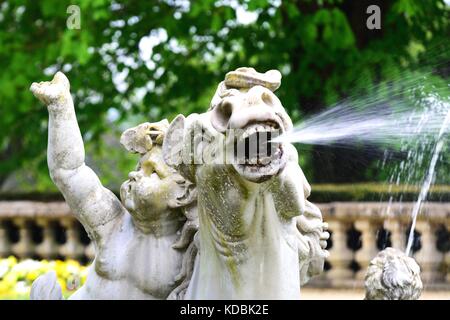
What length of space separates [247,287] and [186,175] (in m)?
0.49

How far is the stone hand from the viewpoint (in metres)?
4.80

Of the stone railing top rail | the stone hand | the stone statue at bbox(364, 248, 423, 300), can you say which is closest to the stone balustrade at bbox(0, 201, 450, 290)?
the stone railing top rail

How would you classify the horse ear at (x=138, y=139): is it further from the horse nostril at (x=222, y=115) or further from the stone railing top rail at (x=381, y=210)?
the stone railing top rail at (x=381, y=210)

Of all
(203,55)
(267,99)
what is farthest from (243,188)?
(203,55)

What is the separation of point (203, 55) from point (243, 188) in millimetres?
10165

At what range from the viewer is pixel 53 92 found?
4809 mm

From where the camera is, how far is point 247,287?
14.4ft

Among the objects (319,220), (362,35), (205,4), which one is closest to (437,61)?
(362,35)

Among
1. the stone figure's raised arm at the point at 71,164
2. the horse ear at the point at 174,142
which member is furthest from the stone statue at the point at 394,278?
the horse ear at the point at 174,142

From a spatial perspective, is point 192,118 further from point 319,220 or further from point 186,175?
point 319,220

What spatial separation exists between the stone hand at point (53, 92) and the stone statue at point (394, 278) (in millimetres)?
1725

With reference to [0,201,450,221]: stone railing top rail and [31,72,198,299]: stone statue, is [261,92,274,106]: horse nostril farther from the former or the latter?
Result: [0,201,450,221]: stone railing top rail

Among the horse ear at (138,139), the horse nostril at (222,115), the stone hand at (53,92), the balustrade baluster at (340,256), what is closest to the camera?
the horse nostril at (222,115)

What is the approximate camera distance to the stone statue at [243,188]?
13.5ft
